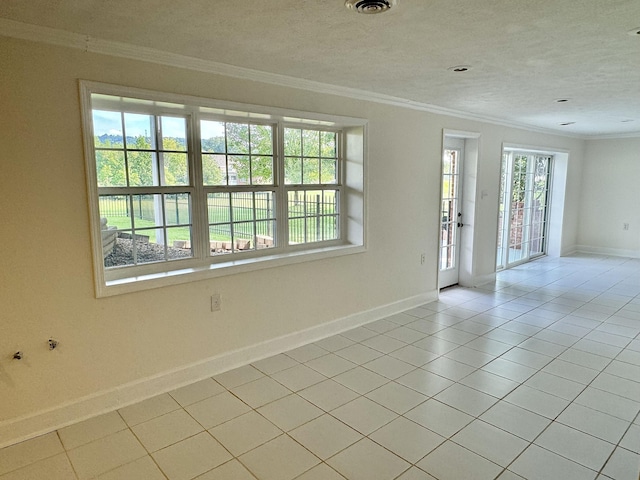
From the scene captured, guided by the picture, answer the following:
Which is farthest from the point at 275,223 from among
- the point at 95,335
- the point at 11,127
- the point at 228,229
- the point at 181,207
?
the point at 11,127

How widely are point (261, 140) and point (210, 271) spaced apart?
48.1 inches

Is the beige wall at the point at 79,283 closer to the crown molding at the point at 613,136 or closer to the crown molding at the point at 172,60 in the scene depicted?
the crown molding at the point at 172,60

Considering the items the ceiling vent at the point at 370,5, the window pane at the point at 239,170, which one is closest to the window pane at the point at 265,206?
the window pane at the point at 239,170

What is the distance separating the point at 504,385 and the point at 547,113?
3.82 metres

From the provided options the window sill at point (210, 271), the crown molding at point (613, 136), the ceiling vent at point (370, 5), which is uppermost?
the crown molding at point (613, 136)

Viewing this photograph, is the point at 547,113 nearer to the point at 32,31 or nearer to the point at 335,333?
the point at 335,333

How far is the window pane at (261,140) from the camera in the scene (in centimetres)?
352

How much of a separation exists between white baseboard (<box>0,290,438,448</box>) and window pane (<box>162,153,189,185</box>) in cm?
140

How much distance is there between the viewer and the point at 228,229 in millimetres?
3422

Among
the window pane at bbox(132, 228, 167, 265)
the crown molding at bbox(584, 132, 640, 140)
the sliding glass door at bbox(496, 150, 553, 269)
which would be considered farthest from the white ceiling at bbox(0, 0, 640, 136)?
the crown molding at bbox(584, 132, 640, 140)

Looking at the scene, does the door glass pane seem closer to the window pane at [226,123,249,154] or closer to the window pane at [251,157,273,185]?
the window pane at [251,157,273,185]

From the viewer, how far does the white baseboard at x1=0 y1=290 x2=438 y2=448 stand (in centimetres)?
246

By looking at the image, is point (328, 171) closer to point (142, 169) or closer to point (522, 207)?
point (142, 169)

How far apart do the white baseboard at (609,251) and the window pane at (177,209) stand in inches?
340
